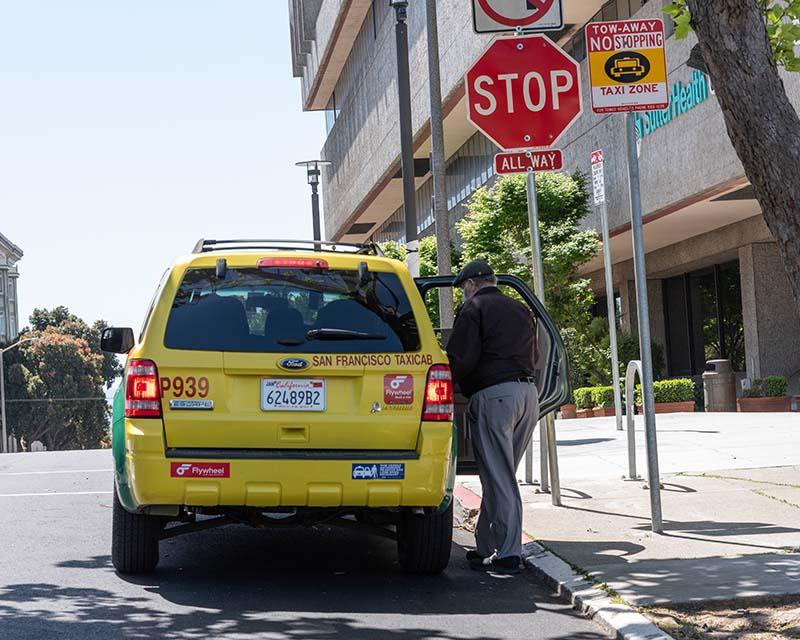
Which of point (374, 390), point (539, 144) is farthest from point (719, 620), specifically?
point (539, 144)

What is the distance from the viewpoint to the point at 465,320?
27.4 feet

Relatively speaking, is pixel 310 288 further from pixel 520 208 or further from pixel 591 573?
pixel 520 208

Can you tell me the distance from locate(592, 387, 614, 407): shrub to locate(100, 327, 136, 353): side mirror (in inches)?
788

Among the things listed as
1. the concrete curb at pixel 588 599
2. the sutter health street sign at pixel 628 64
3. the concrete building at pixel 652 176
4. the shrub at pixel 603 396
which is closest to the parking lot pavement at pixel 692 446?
the concrete building at pixel 652 176

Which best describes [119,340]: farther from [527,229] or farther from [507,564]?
[527,229]

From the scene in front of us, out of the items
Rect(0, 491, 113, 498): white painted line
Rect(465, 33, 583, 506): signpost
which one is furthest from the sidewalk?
Rect(0, 491, 113, 498): white painted line

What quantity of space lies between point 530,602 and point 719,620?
130 centimetres

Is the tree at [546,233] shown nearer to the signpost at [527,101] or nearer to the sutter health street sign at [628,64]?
the signpost at [527,101]

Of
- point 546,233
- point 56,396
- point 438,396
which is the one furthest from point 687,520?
point 56,396

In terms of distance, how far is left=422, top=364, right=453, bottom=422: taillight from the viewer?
761cm

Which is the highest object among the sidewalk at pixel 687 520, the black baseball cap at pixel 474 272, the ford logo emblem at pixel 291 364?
the black baseball cap at pixel 474 272

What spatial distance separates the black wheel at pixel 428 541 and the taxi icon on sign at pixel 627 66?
10.3ft

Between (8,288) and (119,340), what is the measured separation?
118086 mm

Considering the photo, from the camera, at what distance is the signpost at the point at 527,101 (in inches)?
407
